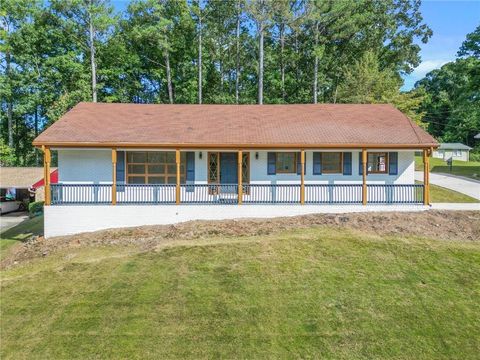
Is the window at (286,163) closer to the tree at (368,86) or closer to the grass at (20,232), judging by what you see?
the grass at (20,232)

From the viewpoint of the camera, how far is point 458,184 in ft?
66.9

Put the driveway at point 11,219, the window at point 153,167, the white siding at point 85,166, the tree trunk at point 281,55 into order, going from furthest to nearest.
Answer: the tree trunk at point 281,55, the driveway at point 11,219, the window at point 153,167, the white siding at point 85,166

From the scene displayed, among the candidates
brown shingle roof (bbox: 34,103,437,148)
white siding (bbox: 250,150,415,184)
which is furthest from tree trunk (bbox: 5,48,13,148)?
white siding (bbox: 250,150,415,184)

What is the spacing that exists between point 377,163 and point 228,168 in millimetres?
6725

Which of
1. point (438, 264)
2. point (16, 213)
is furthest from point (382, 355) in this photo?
point (16, 213)

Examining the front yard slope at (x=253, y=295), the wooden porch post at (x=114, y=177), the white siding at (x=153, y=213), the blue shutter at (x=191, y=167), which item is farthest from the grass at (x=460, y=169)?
the wooden porch post at (x=114, y=177)

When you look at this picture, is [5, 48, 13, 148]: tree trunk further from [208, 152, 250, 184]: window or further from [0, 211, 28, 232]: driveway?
[208, 152, 250, 184]: window

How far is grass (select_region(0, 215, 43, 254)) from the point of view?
1369 cm

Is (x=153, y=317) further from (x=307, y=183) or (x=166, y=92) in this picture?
(x=166, y=92)

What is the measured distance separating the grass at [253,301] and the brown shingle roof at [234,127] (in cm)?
444

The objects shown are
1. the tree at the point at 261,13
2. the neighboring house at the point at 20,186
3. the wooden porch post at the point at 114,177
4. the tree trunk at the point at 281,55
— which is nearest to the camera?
the wooden porch post at the point at 114,177

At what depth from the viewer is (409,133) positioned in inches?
573

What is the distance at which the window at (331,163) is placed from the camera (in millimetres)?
14961

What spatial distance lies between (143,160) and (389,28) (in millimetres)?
29184
